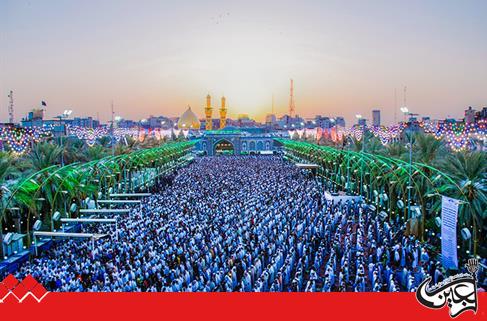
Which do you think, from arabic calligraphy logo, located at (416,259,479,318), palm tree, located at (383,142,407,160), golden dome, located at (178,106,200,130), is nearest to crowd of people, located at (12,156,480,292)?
arabic calligraphy logo, located at (416,259,479,318)

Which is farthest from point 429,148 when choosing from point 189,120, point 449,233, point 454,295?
point 189,120

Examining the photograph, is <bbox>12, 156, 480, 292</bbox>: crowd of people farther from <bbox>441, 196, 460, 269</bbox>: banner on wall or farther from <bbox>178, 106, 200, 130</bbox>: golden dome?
<bbox>178, 106, 200, 130</bbox>: golden dome

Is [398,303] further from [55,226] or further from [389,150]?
[389,150]

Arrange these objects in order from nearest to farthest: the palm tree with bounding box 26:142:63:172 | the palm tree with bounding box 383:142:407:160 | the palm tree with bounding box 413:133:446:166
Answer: the palm tree with bounding box 26:142:63:172 → the palm tree with bounding box 413:133:446:166 → the palm tree with bounding box 383:142:407:160

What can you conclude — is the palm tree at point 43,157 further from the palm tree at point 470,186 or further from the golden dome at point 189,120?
the golden dome at point 189,120

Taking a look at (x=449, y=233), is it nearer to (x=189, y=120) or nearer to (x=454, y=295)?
(x=454, y=295)

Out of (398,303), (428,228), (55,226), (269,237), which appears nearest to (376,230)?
(428,228)
